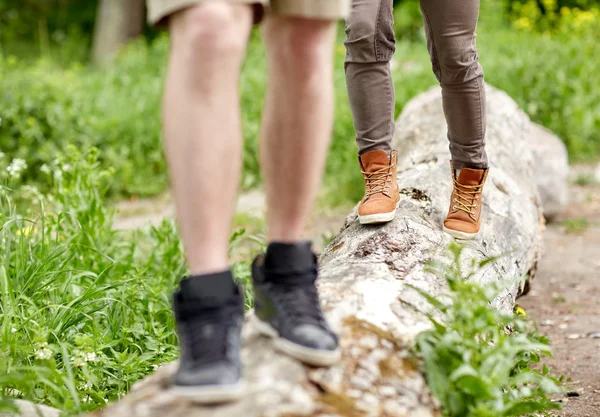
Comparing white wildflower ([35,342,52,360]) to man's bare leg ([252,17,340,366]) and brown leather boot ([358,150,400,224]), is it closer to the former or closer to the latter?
man's bare leg ([252,17,340,366])

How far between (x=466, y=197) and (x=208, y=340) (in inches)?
58.0

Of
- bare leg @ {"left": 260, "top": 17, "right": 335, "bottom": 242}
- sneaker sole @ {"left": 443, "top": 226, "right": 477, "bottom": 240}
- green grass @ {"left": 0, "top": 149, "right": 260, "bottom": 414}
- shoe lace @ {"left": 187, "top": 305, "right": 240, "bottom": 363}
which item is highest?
bare leg @ {"left": 260, "top": 17, "right": 335, "bottom": 242}

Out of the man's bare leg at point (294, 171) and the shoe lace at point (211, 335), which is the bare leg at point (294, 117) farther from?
the shoe lace at point (211, 335)

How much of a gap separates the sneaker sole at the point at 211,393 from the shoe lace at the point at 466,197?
1.43m

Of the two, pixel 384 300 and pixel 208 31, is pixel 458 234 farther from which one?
pixel 208 31

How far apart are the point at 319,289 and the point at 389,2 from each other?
1031 mm

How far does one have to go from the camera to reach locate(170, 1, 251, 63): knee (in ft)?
5.06

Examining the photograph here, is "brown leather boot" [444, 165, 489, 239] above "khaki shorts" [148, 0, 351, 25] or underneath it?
underneath

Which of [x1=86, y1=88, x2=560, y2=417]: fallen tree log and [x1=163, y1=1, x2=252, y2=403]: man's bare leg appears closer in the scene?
[x1=163, y1=1, x2=252, y2=403]: man's bare leg

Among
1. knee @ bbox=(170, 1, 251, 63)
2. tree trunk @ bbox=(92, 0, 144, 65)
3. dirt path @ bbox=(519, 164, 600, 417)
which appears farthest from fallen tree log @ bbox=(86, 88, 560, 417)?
tree trunk @ bbox=(92, 0, 144, 65)

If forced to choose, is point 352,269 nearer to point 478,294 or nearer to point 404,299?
point 404,299

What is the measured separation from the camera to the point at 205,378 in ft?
5.15

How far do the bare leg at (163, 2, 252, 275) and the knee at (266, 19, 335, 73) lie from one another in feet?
0.58

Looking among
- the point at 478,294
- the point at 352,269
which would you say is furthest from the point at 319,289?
the point at 478,294
